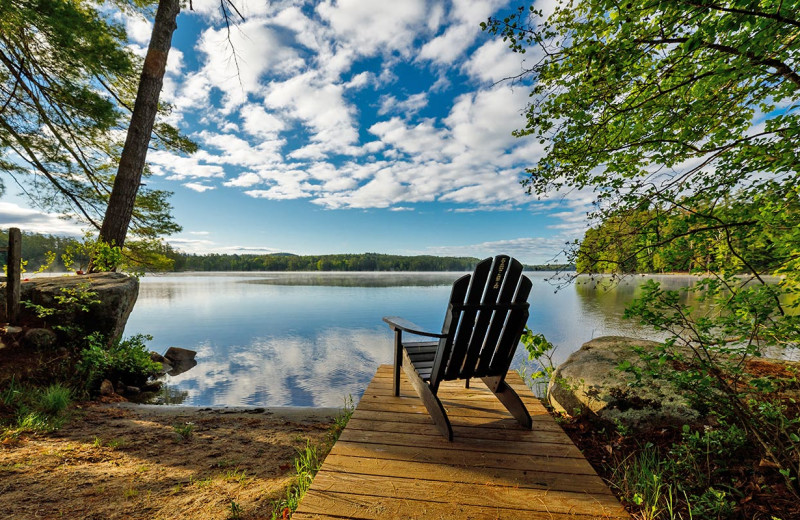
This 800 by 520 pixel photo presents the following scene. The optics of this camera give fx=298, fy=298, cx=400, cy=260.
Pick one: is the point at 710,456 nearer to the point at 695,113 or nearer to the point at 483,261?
the point at 483,261

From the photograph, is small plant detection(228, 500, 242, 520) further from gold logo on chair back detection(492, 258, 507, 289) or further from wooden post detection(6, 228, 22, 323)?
wooden post detection(6, 228, 22, 323)

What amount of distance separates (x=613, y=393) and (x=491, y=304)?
1784 mm

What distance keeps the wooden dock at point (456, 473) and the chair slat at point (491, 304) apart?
56cm

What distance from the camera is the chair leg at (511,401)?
96.1 inches

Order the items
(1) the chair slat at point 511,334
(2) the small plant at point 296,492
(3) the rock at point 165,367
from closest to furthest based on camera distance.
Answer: (2) the small plant at point 296,492 < (1) the chair slat at point 511,334 < (3) the rock at point 165,367

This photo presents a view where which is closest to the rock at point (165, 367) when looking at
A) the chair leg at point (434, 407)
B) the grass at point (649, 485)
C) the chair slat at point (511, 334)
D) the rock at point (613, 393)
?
the chair leg at point (434, 407)

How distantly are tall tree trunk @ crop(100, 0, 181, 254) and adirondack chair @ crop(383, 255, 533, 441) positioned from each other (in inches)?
256

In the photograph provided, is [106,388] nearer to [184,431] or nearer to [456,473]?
[184,431]

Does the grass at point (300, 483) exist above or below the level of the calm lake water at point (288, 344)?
above

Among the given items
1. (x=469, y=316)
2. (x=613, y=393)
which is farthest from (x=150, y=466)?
(x=613, y=393)

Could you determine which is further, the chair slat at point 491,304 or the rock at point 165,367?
the rock at point 165,367

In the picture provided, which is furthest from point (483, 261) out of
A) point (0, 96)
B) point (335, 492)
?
point (0, 96)

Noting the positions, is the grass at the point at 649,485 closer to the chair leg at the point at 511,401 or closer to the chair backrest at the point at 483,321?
the chair leg at the point at 511,401

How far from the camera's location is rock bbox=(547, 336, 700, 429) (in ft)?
8.92
